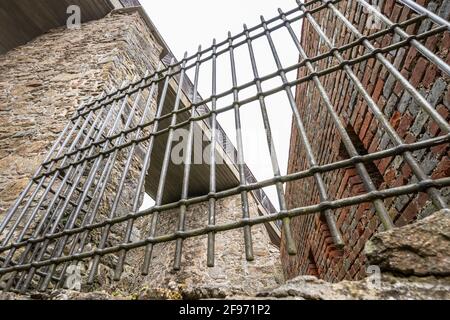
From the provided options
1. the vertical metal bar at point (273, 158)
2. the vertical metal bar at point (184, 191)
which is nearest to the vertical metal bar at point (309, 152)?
the vertical metal bar at point (273, 158)

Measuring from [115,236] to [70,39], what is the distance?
3885 millimetres

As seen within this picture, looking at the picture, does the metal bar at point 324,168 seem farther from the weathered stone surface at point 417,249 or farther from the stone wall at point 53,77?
the stone wall at point 53,77

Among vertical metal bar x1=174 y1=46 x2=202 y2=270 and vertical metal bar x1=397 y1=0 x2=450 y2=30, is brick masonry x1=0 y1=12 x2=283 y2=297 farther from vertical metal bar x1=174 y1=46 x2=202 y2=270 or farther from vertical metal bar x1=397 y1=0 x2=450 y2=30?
vertical metal bar x1=397 y1=0 x2=450 y2=30

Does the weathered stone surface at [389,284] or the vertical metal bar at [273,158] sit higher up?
the vertical metal bar at [273,158]

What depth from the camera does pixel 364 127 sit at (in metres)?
1.98

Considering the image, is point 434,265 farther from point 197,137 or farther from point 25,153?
point 197,137

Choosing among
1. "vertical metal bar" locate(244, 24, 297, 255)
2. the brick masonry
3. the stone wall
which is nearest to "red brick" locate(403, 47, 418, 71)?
"vertical metal bar" locate(244, 24, 297, 255)

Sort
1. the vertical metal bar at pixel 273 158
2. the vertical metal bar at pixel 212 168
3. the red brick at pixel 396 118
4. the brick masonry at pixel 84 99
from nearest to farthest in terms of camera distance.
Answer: the vertical metal bar at pixel 273 158 → the vertical metal bar at pixel 212 168 → the red brick at pixel 396 118 → the brick masonry at pixel 84 99

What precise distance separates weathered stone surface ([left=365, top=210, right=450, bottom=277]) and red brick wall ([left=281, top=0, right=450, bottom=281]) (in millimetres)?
722

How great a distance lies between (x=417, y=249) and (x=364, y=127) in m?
1.49

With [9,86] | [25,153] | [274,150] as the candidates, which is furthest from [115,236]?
[9,86]

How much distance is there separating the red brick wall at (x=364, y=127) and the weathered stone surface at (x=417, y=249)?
722 mm

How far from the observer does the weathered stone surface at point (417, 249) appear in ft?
2.04

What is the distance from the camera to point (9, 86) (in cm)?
392
